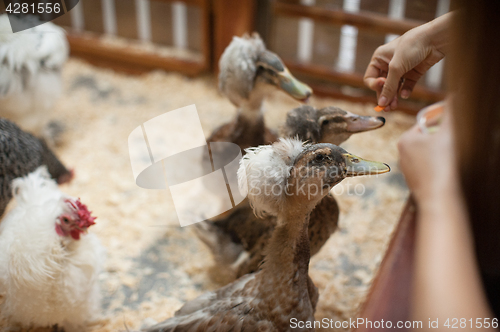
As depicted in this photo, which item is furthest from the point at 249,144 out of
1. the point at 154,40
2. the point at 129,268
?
the point at 154,40

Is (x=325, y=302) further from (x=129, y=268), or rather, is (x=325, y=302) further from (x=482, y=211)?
(x=482, y=211)

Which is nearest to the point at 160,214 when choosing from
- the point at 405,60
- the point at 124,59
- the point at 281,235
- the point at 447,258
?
the point at 281,235

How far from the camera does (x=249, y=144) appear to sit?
68.4 inches

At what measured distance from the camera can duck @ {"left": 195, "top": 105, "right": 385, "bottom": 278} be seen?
1452 mm

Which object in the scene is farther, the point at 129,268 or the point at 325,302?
the point at 129,268

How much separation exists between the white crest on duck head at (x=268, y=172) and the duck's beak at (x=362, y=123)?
15.9 inches

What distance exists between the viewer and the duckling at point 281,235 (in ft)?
3.50

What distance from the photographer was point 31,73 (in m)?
2.18

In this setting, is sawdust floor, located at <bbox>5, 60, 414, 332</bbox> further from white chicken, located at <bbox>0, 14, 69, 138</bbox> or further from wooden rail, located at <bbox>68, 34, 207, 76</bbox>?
white chicken, located at <bbox>0, 14, 69, 138</bbox>

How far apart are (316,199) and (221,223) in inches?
26.0

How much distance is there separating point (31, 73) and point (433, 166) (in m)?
2.12

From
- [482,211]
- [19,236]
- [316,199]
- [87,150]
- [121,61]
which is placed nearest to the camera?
[482,211]

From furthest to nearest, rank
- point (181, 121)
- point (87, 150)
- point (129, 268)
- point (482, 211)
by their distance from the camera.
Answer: point (87, 150) < point (129, 268) < point (181, 121) < point (482, 211)

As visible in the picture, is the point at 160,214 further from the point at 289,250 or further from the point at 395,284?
the point at 395,284
